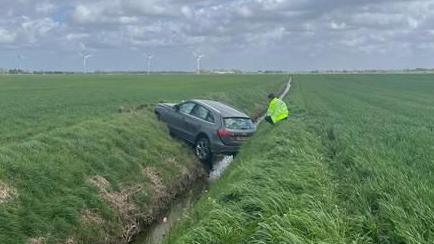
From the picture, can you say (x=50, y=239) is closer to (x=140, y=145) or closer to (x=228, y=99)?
(x=140, y=145)

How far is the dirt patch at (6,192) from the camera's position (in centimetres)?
875

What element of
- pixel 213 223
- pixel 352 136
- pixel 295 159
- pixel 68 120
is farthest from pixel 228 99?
pixel 213 223

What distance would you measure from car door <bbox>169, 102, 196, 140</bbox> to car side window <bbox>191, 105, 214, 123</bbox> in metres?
0.23

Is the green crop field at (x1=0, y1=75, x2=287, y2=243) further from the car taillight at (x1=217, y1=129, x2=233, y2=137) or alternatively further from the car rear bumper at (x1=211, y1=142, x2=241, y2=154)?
the car taillight at (x1=217, y1=129, x2=233, y2=137)

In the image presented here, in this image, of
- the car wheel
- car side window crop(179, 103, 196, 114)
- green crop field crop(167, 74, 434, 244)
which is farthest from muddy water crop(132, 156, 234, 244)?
car side window crop(179, 103, 196, 114)

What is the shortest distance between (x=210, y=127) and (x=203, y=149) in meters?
0.94

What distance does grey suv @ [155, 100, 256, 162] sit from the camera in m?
16.5

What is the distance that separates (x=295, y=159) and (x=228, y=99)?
72.7ft

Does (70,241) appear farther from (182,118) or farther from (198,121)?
(182,118)

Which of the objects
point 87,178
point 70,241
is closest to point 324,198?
point 70,241

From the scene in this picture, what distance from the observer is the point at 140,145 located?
51.3 ft

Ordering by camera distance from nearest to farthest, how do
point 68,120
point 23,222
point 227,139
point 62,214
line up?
point 23,222 < point 62,214 < point 227,139 < point 68,120

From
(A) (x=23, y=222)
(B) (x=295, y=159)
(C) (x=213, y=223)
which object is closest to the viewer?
(C) (x=213, y=223)

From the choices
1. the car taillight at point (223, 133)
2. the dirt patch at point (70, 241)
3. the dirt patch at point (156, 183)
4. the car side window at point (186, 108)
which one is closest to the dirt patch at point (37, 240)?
the dirt patch at point (70, 241)
